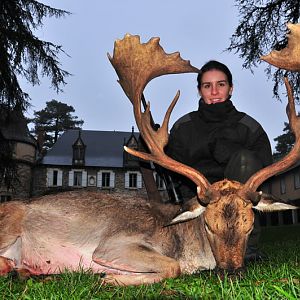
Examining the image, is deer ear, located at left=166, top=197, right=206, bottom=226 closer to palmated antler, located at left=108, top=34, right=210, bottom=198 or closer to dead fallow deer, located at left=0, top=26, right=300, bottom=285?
dead fallow deer, located at left=0, top=26, right=300, bottom=285

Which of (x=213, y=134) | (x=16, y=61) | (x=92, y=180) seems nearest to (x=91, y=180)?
(x=92, y=180)

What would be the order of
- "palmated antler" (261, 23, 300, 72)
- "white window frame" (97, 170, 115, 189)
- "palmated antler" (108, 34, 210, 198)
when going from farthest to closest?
"white window frame" (97, 170, 115, 189), "palmated antler" (108, 34, 210, 198), "palmated antler" (261, 23, 300, 72)

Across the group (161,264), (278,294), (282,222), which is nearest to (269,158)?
(161,264)

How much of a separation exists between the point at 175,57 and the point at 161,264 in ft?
9.09

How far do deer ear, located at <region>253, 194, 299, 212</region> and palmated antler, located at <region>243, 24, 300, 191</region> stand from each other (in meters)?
0.19

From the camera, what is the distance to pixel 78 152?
5247cm

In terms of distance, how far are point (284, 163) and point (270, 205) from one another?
1.50 feet

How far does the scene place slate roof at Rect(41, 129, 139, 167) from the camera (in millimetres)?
52062

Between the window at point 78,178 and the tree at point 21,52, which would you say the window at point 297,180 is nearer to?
the window at point 78,178

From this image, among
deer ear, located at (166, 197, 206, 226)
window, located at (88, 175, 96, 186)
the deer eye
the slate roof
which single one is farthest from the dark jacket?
window, located at (88, 175, 96, 186)

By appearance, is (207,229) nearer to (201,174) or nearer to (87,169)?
(201,174)

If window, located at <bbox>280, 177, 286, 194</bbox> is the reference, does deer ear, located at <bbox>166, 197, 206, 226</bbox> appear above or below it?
below

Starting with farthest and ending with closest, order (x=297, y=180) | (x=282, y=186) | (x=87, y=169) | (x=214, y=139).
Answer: (x=87, y=169) < (x=282, y=186) < (x=297, y=180) < (x=214, y=139)

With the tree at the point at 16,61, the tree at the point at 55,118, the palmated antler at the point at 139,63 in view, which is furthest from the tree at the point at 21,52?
the tree at the point at 55,118
